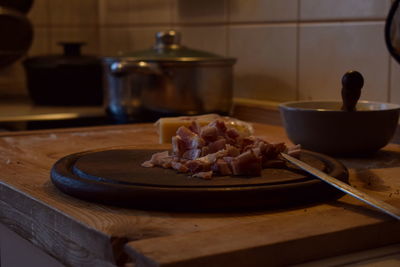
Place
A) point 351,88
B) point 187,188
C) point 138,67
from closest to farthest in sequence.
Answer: point 187,188 → point 351,88 → point 138,67

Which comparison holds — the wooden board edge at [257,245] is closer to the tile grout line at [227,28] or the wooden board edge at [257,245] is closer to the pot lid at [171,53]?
the pot lid at [171,53]

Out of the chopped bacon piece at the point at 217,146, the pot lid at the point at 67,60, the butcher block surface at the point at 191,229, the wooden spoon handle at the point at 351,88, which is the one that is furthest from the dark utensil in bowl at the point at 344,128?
the pot lid at the point at 67,60

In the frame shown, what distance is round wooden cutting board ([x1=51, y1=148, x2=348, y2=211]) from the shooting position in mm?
671

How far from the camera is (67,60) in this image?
1.80m

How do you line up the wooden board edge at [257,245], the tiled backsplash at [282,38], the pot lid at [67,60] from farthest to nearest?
the pot lid at [67,60]
the tiled backsplash at [282,38]
the wooden board edge at [257,245]

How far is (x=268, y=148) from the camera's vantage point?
0.80 metres

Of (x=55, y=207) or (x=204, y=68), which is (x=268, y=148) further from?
(x=204, y=68)

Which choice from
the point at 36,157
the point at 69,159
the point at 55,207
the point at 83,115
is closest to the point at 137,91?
the point at 83,115

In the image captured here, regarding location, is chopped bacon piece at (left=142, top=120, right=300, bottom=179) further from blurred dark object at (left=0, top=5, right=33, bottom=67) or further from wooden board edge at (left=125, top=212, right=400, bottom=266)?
blurred dark object at (left=0, top=5, right=33, bottom=67)

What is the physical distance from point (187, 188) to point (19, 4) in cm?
148

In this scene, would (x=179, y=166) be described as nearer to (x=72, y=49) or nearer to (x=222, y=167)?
(x=222, y=167)

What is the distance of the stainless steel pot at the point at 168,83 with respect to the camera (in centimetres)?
139

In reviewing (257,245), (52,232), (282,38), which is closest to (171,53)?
(282,38)

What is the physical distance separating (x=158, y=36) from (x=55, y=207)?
0.83 m
